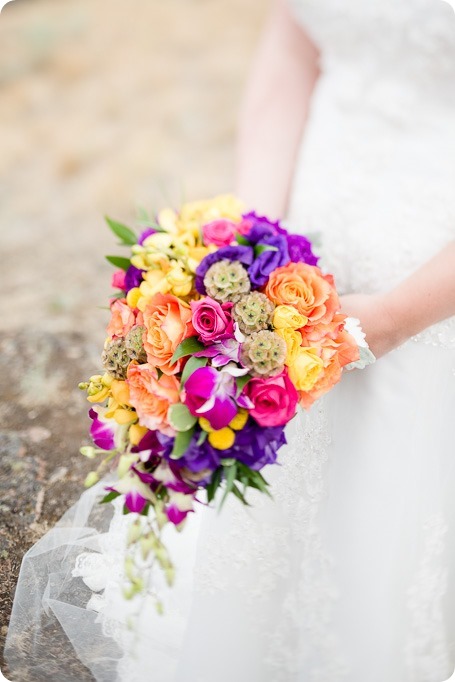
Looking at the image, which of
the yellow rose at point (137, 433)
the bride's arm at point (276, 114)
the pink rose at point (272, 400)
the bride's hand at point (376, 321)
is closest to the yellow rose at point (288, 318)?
the pink rose at point (272, 400)

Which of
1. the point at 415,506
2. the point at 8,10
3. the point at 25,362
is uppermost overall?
the point at 8,10

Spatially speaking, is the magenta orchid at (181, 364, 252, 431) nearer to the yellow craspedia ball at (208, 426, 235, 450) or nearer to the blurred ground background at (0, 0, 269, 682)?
the yellow craspedia ball at (208, 426, 235, 450)

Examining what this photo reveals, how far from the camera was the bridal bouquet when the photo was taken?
132 centimetres

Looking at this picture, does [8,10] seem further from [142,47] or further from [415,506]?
[415,506]

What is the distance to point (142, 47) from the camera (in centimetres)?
774

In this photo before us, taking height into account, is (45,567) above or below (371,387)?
below

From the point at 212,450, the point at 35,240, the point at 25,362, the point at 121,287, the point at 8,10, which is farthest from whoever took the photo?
the point at 8,10

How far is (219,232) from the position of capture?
159 cm

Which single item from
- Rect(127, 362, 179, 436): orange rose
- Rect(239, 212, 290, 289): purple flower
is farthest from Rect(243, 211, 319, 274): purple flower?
Rect(127, 362, 179, 436): orange rose

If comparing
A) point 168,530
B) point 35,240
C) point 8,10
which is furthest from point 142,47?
point 168,530

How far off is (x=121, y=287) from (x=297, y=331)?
46cm

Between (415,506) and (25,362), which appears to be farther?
(25,362)

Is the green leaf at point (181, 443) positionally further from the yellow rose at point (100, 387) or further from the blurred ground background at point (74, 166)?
the blurred ground background at point (74, 166)

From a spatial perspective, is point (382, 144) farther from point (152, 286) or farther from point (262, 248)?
point (152, 286)
